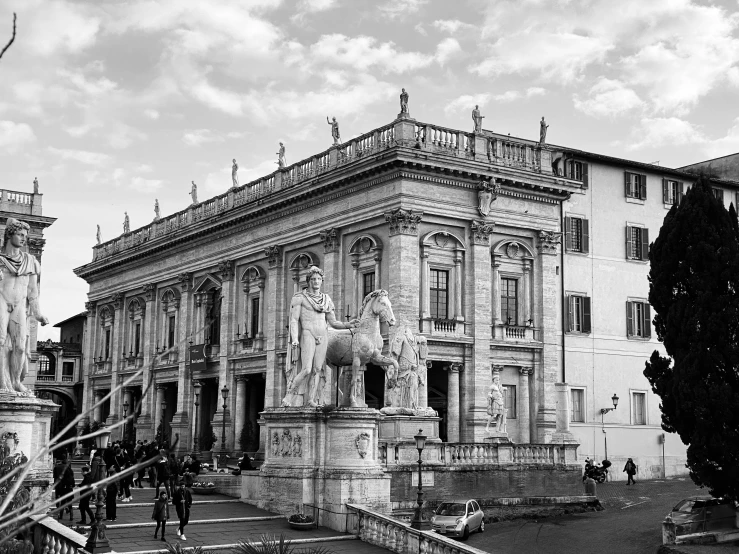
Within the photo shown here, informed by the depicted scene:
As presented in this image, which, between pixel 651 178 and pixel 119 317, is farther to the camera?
pixel 119 317

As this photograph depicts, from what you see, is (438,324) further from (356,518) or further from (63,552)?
(63,552)

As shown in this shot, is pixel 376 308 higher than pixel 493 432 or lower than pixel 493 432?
higher

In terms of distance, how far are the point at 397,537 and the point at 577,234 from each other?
28487 millimetres

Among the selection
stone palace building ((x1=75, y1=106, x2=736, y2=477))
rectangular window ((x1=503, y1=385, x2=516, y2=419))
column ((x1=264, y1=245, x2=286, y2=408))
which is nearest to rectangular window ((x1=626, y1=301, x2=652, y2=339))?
stone palace building ((x1=75, y1=106, x2=736, y2=477))

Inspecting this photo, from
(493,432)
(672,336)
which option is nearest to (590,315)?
(493,432)

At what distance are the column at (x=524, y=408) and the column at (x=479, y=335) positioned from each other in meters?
2.35

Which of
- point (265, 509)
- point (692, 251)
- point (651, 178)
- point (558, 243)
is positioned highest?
point (651, 178)

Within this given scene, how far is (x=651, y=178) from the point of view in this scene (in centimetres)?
4869

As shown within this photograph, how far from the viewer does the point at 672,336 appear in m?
28.0

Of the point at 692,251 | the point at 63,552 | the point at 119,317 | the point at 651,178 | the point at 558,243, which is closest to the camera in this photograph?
the point at 63,552

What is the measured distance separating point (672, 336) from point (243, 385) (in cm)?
2797

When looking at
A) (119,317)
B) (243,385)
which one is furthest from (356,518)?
(119,317)

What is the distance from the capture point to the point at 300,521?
2181 centimetres

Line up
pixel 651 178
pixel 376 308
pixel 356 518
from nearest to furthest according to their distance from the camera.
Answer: pixel 356 518, pixel 376 308, pixel 651 178
